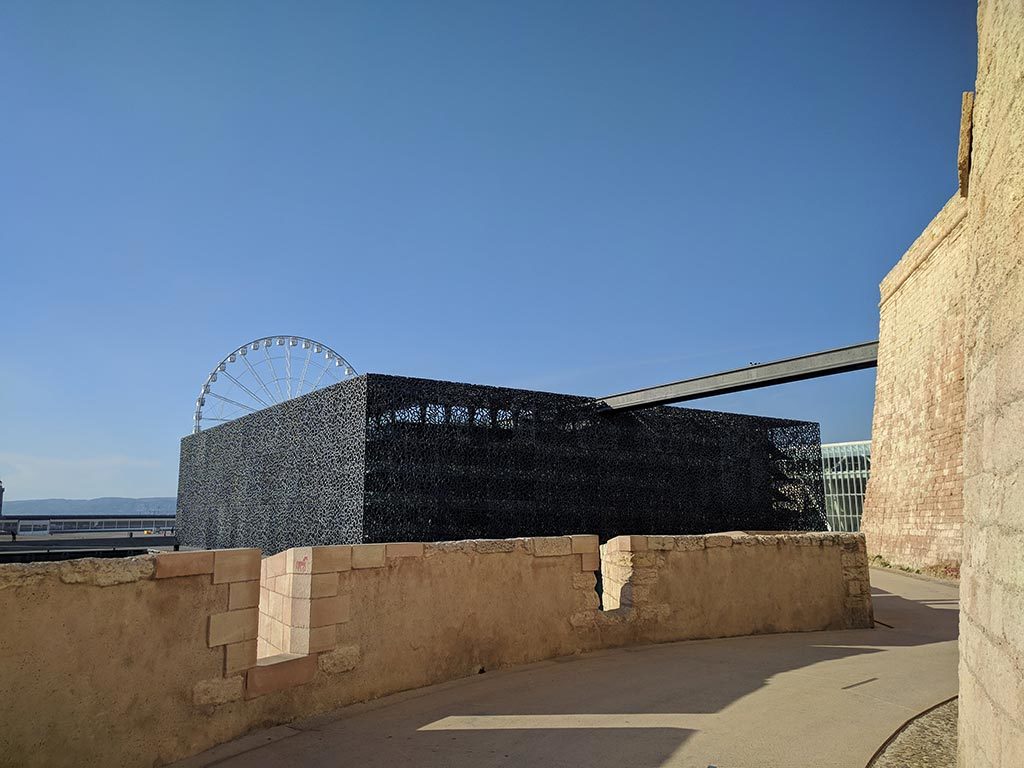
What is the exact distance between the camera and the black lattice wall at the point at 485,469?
15.0 metres

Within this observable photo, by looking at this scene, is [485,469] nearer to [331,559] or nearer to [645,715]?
[331,559]

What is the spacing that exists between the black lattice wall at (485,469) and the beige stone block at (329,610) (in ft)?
31.7

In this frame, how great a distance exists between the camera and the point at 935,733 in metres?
4.10

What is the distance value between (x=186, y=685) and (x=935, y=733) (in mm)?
4235

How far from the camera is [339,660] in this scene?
472 centimetres

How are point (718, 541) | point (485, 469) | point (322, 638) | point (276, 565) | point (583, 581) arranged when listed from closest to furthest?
1. point (322, 638)
2. point (276, 565)
3. point (583, 581)
4. point (718, 541)
5. point (485, 469)

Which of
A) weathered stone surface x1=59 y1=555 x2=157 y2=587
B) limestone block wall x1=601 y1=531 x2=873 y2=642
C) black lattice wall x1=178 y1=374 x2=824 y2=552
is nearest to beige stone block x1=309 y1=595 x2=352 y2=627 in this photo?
weathered stone surface x1=59 y1=555 x2=157 y2=587

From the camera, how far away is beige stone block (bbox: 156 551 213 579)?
13.0 ft

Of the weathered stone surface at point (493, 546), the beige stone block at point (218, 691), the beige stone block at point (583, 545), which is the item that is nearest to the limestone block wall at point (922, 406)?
the beige stone block at point (583, 545)

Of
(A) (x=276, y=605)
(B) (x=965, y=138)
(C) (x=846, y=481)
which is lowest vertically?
(A) (x=276, y=605)

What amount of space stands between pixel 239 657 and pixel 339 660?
0.73 meters

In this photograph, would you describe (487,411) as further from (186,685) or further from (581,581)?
(186,685)

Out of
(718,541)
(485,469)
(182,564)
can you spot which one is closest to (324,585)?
(182,564)

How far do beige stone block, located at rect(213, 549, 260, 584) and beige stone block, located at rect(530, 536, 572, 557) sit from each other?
2.39m
